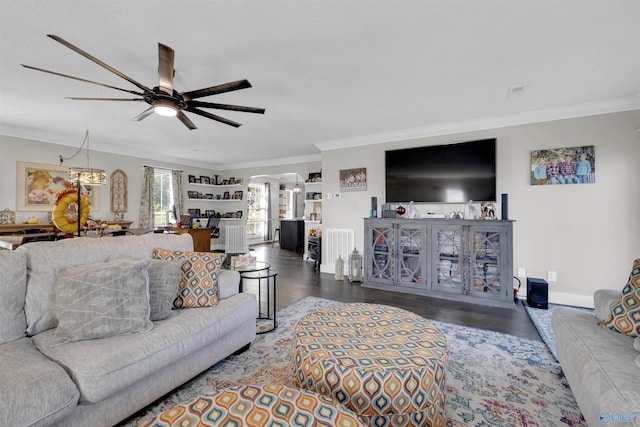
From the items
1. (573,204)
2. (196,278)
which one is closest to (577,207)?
(573,204)

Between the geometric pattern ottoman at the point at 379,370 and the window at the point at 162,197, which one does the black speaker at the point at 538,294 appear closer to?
the geometric pattern ottoman at the point at 379,370

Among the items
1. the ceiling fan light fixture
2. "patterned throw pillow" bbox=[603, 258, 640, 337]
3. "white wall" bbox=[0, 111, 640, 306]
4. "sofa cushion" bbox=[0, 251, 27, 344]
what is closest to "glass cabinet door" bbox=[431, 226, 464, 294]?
"white wall" bbox=[0, 111, 640, 306]

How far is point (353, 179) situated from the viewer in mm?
4801

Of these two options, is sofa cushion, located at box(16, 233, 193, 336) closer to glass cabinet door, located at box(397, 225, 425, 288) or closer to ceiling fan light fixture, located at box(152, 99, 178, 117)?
ceiling fan light fixture, located at box(152, 99, 178, 117)

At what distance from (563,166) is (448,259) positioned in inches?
71.9

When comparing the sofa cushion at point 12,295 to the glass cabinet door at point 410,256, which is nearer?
the sofa cushion at point 12,295

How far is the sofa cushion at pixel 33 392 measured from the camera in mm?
1016

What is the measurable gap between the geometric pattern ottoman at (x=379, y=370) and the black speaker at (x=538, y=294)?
2557 millimetres

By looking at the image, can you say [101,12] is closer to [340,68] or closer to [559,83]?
[340,68]

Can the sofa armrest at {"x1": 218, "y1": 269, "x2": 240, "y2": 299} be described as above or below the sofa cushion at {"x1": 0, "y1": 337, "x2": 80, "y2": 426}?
above

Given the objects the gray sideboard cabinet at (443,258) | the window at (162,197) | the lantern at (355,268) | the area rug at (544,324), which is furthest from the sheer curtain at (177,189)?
the area rug at (544,324)

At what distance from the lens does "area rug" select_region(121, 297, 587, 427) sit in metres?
1.55

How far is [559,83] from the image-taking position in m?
2.69

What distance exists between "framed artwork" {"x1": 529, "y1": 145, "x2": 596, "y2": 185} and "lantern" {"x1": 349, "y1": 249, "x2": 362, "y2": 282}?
2.68 m
